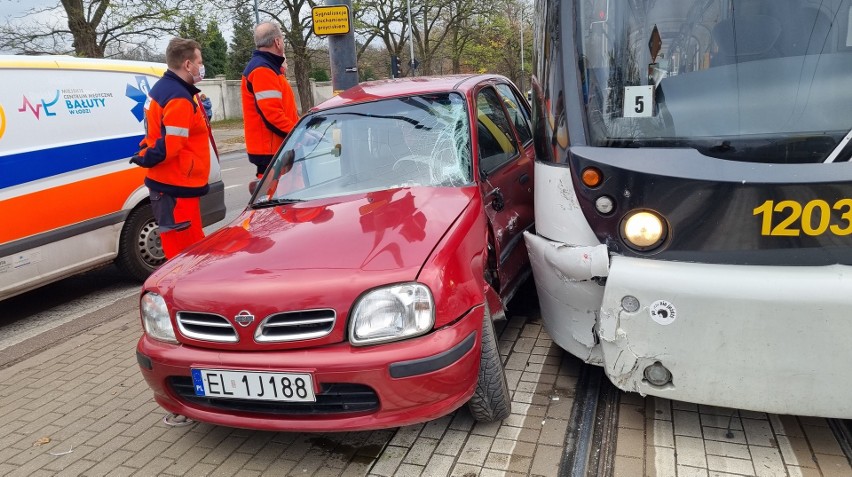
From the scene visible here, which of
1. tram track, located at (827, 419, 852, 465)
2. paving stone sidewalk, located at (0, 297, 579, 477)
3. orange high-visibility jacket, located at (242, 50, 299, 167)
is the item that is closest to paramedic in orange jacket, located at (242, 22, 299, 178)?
orange high-visibility jacket, located at (242, 50, 299, 167)

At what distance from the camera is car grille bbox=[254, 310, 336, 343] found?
2625 millimetres

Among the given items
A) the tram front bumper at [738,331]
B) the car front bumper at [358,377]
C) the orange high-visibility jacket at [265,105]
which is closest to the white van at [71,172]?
the orange high-visibility jacket at [265,105]

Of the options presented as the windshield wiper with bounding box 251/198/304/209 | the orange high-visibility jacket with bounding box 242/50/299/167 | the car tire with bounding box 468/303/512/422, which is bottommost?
the car tire with bounding box 468/303/512/422

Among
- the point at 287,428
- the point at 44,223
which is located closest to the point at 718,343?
the point at 287,428

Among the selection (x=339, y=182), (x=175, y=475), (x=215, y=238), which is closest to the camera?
(x=175, y=475)

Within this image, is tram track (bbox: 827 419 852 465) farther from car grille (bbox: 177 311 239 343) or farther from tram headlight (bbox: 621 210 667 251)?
car grille (bbox: 177 311 239 343)

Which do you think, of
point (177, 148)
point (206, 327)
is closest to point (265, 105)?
point (177, 148)

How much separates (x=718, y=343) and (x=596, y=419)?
767mm

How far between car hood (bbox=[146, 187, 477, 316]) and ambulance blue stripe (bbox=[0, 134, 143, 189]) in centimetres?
233

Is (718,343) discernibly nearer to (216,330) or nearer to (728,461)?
(728,461)

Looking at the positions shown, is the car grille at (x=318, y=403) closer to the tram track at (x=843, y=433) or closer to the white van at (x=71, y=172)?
the tram track at (x=843, y=433)

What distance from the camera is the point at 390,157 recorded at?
12.4 feet

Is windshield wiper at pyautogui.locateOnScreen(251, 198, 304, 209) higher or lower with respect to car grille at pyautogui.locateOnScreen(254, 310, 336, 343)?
higher

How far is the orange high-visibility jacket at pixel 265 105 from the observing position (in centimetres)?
535
